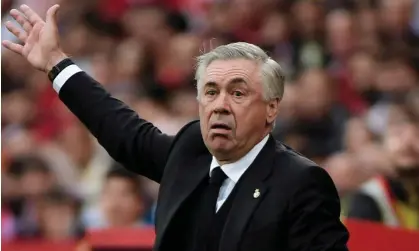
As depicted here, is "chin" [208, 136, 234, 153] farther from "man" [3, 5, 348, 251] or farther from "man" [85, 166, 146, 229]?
"man" [85, 166, 146, 229]

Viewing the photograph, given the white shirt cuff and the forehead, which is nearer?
the forehead

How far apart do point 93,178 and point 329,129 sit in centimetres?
153

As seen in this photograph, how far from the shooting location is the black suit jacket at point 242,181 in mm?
3738

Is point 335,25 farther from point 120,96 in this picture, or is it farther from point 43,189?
point 43,189

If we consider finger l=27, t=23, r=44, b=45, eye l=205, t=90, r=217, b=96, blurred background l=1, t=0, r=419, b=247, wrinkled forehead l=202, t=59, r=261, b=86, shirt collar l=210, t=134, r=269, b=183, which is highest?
blurred background l=1, t=0, r=419, b=247

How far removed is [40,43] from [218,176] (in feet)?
2.59

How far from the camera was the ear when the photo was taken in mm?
3936

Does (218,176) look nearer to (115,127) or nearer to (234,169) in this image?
(234,169)

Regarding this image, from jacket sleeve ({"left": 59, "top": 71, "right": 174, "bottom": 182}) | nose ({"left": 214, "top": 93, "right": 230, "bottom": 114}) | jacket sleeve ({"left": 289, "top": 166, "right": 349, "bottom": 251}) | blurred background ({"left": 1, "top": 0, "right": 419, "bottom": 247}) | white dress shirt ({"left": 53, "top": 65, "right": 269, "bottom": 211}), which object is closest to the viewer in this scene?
jacket sleeve ({"left": 289, "top": 166, "right": 349, "bottom": 251})

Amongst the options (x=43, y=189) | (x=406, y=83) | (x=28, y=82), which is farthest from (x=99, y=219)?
(x=28, y=82)

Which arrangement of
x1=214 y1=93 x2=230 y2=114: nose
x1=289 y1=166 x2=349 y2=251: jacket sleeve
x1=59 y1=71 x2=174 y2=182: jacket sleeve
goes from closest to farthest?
x1=289 y1=166 x2=349 y2=251: jacket sleeve
x1=214 y1=93 x2=230 y2=114: nose
x1=59 y1=71 x2=174 y2=182: jacket sleeve

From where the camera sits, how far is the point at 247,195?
12.6ft

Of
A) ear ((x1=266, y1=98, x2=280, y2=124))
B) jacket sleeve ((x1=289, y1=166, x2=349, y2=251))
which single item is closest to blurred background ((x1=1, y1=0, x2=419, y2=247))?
Result: ear ((x1=266, y1=98, x2=280, y2=124))

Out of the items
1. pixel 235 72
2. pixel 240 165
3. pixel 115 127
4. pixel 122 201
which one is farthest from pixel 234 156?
pixel 122 201
